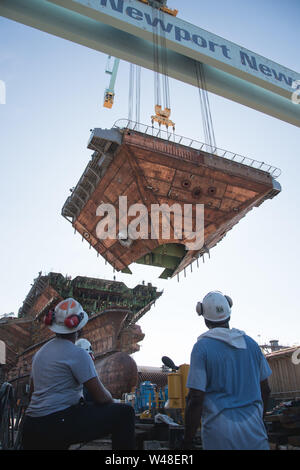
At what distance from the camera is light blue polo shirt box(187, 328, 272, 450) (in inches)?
89.0

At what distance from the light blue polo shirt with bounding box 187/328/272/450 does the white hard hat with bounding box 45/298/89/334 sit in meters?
1.07

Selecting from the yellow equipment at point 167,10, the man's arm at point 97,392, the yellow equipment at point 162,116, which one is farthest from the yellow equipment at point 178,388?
the yellow equipment at point 167,10

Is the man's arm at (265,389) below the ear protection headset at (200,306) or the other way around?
below

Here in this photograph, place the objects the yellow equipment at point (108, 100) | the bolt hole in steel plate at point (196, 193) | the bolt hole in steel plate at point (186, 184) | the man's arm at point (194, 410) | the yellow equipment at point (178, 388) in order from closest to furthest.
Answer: the man's arm at point (194, 410)
the yellow equipment at point (178, 388)
the bolt hole in steel plate at point (186, 184)
the bolt hole in steel plate at point (196, 193)
the yellow equipment at point (108, 100)

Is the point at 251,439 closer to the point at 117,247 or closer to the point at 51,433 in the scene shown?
the point at 51,433

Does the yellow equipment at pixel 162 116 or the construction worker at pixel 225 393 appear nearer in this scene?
the construction worker at pixel 225 393

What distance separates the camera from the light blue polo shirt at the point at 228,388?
7.41 ft

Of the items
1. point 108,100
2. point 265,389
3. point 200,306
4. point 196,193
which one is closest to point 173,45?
point 196,193

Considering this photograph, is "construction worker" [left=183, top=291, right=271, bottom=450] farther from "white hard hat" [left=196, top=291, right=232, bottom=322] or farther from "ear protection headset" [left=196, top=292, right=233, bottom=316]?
"ear protection headset" [left=196, top=292, right=233, bottom=316]

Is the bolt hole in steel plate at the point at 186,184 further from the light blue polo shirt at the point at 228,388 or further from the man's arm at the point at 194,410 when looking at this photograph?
the man's arm at the point at 194,410

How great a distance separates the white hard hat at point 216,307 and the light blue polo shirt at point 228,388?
0.25m

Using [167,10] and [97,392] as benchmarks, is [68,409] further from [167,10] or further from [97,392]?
[167,10]

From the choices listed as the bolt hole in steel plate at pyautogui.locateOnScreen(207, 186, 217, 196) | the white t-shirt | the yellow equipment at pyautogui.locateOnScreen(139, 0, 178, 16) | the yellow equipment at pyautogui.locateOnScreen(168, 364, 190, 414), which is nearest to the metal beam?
the yellow equipment at pyautogui.locateOnScreen(139, 0, 178, 16)

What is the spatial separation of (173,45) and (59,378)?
1628cm
